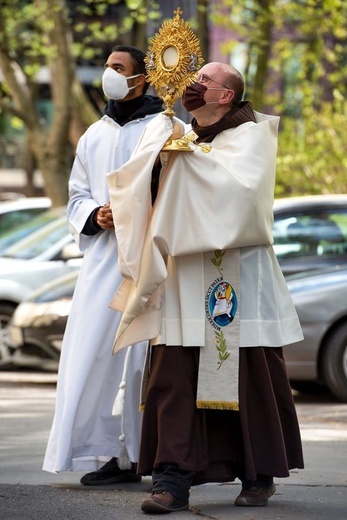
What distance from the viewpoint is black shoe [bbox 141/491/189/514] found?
5.97m

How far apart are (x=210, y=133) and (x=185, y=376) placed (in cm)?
110

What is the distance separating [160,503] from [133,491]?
664 millimetres

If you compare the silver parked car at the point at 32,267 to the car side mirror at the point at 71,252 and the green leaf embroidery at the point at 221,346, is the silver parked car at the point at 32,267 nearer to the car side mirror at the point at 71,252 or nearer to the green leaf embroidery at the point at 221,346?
the car side mirror at the point at 71,252

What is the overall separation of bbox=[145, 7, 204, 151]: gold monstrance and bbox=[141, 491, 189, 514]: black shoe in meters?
1.49

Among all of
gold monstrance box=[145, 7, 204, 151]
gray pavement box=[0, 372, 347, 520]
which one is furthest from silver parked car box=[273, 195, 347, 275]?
gold monstrance box=[145, 7, 204, 151]

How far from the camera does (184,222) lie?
6035 millimetres

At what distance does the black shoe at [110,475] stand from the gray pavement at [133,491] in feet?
0.20

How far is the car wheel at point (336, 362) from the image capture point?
10.7m

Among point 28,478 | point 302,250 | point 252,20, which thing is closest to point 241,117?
point 28,478

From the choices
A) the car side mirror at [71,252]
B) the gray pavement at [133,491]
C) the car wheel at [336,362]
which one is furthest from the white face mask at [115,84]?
the car side mirror at [71,252]

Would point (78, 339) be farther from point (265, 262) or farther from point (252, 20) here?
point (252, 20)

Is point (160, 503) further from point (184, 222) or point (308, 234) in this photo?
point (308, 234)

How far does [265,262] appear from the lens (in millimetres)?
6238

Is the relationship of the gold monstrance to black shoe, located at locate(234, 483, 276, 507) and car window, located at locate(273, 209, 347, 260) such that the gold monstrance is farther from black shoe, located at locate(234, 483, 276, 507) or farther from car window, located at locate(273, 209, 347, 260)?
car window, located at locate(273, 209, 347, 260)
